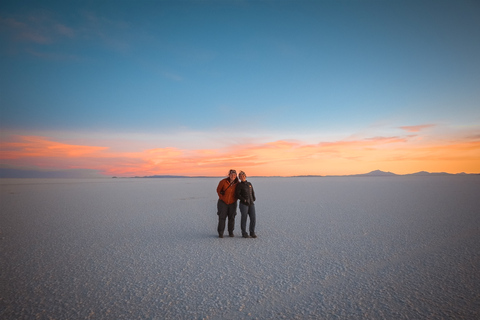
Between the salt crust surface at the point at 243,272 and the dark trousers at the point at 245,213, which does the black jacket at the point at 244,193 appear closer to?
the dark trousers at the point at 245,213

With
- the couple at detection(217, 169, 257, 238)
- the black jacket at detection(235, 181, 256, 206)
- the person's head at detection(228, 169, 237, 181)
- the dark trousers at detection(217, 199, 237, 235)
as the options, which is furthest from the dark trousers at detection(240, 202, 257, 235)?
the person's head at detection(228, 169, 237, 181)

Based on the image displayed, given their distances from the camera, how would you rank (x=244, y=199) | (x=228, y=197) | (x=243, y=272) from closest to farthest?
1. (x=243, y=272)
2. (x=244, y=199)
3. (x=228, y=197)

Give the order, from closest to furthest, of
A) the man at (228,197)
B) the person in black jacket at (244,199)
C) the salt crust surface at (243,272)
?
the salt crust surface at (243,272)
the person in black jacket at (244,199)
the man at (228,197)

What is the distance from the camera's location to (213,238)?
21.4ft

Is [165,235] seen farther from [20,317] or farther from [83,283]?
[20,317]

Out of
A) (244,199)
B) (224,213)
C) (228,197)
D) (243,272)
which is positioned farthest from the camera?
(224,213)

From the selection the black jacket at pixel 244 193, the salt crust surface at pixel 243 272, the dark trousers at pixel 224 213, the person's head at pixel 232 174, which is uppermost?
the person's head at pixel 232 174

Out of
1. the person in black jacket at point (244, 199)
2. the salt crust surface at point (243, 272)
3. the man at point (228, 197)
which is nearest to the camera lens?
the salt crust surface at point (243, 272)

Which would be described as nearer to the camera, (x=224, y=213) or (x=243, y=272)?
(x=243, y=272)

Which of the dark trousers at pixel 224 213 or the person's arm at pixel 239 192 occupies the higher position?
the person's arm at pixel 239 192

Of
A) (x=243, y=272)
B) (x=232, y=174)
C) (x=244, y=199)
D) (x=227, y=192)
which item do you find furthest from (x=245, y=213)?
(x=243, y=272)

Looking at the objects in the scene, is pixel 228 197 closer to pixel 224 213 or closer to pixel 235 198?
pixel 235 198

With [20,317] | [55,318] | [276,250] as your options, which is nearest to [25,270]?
[20,317]

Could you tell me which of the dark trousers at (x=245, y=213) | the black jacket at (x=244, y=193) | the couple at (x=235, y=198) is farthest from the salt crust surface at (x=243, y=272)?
the black jacket at (x=244, y=193)
